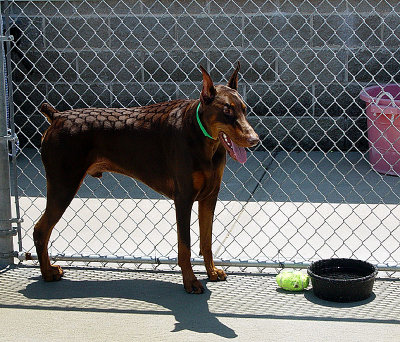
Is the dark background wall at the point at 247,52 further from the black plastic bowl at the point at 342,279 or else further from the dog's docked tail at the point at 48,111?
the black plastic bowl at the point at 342,279

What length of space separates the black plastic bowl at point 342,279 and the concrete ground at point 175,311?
0.05 m

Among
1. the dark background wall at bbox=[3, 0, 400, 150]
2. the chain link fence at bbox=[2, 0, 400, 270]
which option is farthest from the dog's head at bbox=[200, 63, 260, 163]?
the dark background wall at bbox=[3, 0, 400, 150]

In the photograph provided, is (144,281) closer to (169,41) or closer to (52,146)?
(52,146)

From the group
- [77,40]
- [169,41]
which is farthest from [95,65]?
[169,41]

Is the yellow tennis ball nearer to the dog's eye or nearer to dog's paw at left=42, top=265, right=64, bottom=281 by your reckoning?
the dog's eye

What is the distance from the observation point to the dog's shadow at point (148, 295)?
3979mm

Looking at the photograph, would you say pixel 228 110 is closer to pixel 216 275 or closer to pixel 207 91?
pixel 207 91

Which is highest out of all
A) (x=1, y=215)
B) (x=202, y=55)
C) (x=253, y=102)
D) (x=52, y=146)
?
(x=202, y=55)

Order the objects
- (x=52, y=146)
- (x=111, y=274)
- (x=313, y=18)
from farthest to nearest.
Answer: (x=313, y=18), (x=111, y=274), (x=52, y=146)

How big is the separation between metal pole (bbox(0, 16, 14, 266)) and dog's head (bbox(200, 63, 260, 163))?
1.37m

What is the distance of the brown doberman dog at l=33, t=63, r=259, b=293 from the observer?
14.0 feet

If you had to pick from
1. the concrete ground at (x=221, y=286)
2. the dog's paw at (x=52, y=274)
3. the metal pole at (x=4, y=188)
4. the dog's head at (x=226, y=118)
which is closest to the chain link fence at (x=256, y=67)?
the concrete ground at (x=221, y=286)

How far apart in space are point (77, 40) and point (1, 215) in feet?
12.4

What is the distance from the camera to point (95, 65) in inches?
329
